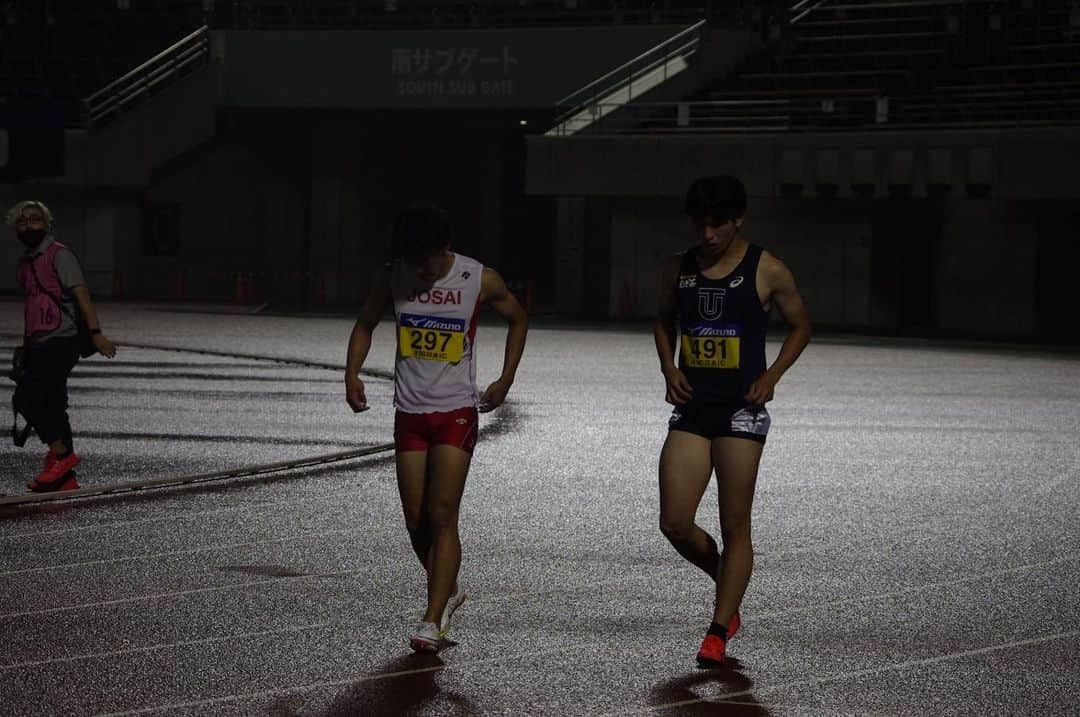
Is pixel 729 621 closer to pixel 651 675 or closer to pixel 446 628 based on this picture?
pixel 651 675

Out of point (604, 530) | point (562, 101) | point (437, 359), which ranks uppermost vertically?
point (562, 101)

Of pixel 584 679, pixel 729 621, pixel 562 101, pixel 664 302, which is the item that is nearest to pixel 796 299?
pixel 664 302

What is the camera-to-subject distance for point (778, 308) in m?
7.42

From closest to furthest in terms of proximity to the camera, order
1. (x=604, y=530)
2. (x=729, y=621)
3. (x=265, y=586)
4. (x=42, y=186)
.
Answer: (x=729, y=621), (x=265, y=586), (x=604, y=530), (x=42, y=186)

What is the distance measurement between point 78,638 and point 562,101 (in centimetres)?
3245

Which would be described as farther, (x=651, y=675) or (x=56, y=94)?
(x=56, y=94)

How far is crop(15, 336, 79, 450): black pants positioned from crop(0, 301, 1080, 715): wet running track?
50 cm

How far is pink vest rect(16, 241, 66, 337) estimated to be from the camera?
11828 mm

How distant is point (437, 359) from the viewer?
7.68 m

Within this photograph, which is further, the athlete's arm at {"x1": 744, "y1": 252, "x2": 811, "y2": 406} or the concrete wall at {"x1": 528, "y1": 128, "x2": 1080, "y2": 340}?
the concrete wall at {"x1": 528, "y1": 128, "x2": 1080, "y2": 340}

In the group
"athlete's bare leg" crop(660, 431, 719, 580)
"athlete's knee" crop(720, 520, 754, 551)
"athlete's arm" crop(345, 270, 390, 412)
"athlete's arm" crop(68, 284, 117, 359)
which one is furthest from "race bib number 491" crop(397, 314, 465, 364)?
"athlete's arm" crop(68, 284, 117, 359)

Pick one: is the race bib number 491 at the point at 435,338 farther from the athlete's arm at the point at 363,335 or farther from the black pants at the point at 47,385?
the black pants at the point at 47,385

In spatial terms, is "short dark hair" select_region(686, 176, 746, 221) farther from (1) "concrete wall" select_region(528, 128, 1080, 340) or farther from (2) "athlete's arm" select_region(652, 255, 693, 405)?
(1) "concrete wall" select_region(528, 128, 1080, 340)

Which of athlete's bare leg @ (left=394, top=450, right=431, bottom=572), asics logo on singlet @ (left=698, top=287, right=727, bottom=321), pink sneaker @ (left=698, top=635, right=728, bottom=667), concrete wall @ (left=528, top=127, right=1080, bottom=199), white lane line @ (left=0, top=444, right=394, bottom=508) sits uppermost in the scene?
concrete wall @ (left=528, top=127, right=1080, bottom=199)
